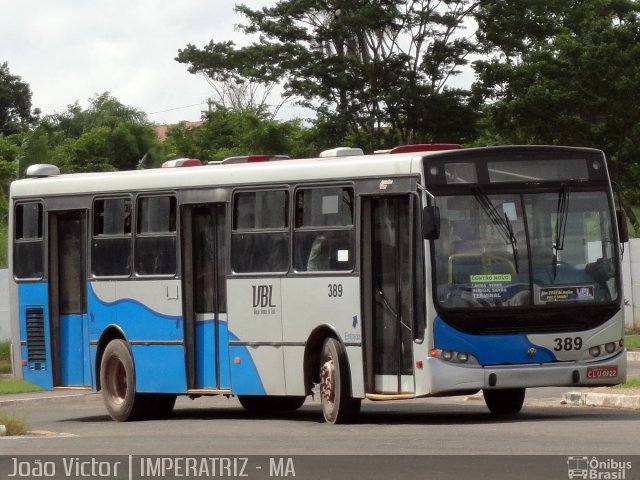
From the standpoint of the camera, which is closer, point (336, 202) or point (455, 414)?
point (336, 202)

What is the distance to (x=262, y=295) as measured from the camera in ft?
56.7

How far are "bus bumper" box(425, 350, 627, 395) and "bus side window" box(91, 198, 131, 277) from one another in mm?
5303

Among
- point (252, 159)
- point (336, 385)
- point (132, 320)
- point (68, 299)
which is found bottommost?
point (336, 385)

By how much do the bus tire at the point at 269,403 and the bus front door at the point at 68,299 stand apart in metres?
2.02

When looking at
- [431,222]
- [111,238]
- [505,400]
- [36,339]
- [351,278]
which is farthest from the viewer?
[36,339]

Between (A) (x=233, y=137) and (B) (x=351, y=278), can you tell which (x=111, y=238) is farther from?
(A) (x=233, y=137)

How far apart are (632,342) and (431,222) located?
15.8 m

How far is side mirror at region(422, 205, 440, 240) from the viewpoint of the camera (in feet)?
49.4

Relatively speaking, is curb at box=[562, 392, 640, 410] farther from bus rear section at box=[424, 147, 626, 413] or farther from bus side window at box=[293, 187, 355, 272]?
bus side window at box=[293, 187, 355, 272]

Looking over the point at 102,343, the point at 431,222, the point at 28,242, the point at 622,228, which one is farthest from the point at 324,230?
the point at 28,242
